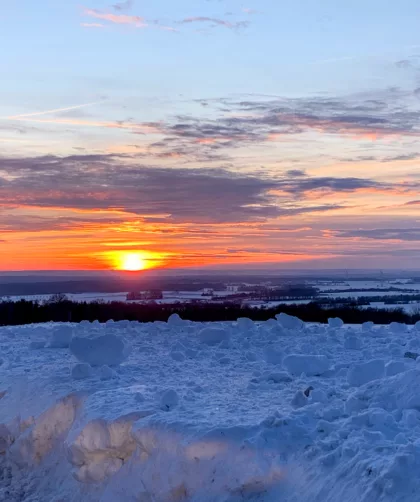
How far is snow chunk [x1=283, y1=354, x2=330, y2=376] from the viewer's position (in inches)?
384

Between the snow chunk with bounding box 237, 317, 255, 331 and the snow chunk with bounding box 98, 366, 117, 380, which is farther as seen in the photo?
the snow chunk with bounding box 237, 317, 255, 331

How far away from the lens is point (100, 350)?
1071cm

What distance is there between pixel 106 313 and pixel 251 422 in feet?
68.6

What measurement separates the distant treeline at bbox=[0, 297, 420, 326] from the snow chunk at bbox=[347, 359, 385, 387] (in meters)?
13.8

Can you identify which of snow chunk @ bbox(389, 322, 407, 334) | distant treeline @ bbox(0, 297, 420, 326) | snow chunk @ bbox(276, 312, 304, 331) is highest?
snow chunk @ bbox(276, 312, 304, 331)

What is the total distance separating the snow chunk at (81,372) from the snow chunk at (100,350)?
56 centimetres

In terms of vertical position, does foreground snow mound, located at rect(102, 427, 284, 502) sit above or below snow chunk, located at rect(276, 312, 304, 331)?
below

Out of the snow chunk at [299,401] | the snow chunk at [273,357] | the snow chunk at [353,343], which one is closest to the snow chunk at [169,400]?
the snow chunk at [299,401]

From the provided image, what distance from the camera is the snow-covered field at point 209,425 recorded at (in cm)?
588

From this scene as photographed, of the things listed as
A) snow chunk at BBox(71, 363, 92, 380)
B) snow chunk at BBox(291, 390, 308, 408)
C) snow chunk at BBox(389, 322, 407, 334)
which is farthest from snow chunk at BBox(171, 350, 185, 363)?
snow chunk at BBox(389, 322, 407, 334)

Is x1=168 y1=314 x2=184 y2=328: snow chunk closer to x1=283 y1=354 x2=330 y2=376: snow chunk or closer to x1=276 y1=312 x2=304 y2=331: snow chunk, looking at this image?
x1=276 y1=312 x2=304 y2=331: snow chunk

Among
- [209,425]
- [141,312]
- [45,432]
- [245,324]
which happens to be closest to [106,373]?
[45,432]

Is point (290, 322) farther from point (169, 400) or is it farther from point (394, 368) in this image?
point (169, 400)

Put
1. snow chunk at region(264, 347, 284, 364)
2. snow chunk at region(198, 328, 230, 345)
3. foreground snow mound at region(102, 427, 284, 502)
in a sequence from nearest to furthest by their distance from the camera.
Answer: foreground snow mound at region(102, 427, 284, 502) < snow chunk at region(264, 347, 284, 364) < snow chunk at region(198, 328, 230, 345)
